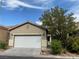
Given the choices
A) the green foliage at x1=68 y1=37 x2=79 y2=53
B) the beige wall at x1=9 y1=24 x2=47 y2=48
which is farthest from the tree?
the beige wall at x1=9 y1=24 x2=47 y2=48

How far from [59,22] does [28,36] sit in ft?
23.3

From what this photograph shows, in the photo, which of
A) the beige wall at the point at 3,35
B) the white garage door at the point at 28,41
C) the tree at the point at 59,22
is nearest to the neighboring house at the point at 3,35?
the beige wall at the point at 3,35

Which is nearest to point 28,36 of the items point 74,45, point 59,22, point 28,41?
point 28,41

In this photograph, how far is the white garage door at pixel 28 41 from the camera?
31916mm

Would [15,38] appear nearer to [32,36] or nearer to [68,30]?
[32,36]

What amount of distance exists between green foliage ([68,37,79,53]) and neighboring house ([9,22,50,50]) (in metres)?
5.31

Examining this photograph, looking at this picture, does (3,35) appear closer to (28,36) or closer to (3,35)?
(3,35)

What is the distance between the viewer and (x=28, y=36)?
1278 inches

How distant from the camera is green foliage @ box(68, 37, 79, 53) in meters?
26.3

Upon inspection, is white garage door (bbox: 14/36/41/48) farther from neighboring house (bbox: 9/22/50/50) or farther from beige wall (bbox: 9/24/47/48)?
beige wall (bbox: 9/24/47/48)

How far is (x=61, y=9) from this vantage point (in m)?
28.7

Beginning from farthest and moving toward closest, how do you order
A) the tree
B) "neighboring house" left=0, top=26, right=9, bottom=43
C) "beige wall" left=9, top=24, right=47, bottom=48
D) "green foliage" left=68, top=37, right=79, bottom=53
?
"neighboring house" left=0, top=26, right=9, bottom=43
"beige wall" left=9, top=24, right=47, bottom=48
the tree
"green foliage" left=68, top=37, right=79, bottom=53

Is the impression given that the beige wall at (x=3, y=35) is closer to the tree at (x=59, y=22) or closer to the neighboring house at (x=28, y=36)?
the neighboring house at (x=28, y=36)

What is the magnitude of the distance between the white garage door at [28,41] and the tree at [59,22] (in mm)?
3890
